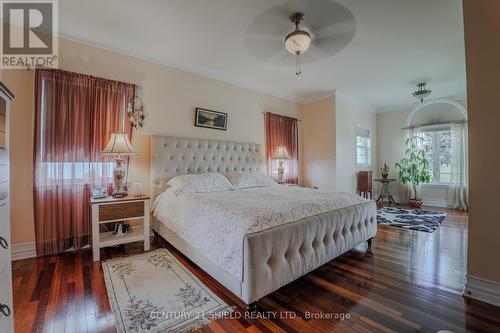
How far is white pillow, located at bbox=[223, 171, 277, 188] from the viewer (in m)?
3.50

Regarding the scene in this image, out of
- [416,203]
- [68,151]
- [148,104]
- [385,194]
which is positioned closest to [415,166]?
[416,203]

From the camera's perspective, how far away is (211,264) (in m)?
1.97

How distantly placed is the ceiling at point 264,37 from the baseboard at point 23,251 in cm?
244

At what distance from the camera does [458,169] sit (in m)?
5.32

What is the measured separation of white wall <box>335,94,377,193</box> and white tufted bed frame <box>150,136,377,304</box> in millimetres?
2340

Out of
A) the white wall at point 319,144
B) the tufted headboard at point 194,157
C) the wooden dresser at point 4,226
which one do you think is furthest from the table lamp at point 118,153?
the white wall at point 319,144

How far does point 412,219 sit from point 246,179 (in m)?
3.34

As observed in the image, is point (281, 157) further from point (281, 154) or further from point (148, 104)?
point (148, 104)

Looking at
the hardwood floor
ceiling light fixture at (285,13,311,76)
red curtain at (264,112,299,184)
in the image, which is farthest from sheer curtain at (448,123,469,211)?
ceiling light fixture at (285,13,311,76)

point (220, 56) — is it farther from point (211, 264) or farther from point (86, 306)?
point (86, 306)

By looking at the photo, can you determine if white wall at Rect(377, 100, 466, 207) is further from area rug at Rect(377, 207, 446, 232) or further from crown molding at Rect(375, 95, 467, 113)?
area rug at Rect(377, 207, 446, 232)

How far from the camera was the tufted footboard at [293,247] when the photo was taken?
5.14 ft

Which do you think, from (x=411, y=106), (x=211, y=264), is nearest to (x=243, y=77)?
(x=211, y=264)

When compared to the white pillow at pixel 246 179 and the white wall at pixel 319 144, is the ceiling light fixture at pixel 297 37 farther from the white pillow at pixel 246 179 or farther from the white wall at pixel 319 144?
the white wall at pixel 319 144
